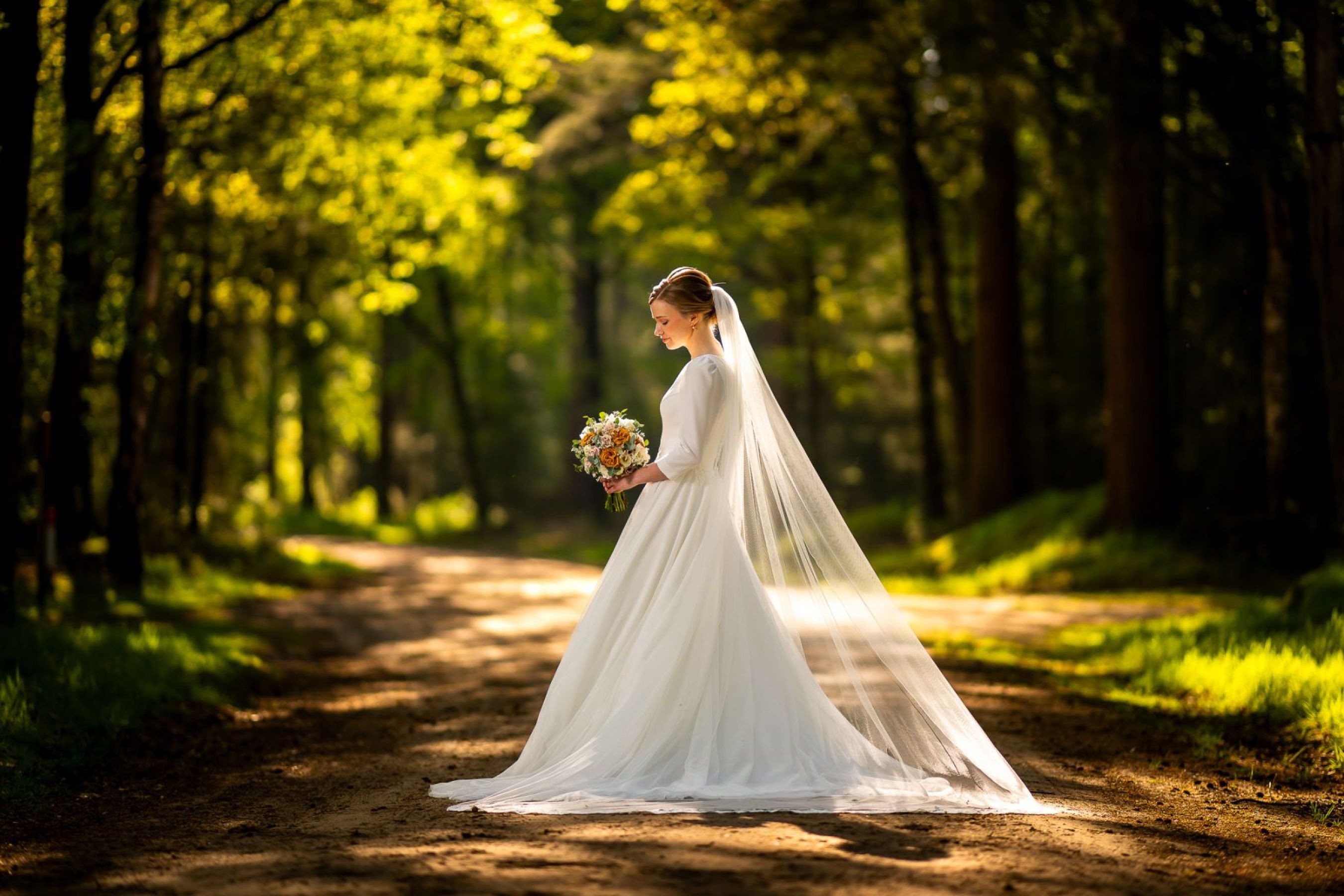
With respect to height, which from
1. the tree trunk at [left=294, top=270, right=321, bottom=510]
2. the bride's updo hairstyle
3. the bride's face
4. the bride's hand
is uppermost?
the tree trunk at [left=294, top=270, right=321, bottom=510]

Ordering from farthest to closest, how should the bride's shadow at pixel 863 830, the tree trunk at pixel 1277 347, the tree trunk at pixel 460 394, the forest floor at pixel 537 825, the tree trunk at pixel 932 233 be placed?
the tree trunk at pixel 460 394
the tree trunk at pixel 932 233
the tree trunk at pixel 1277 347
the bride's shadow at pixel 863 830
the forest floor at pixel 537 825

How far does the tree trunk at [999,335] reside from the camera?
872 inches

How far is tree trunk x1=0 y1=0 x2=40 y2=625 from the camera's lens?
10148mm

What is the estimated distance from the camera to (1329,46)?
382 inches

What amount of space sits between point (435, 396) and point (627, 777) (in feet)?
124

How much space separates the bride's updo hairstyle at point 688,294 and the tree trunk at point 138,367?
9071 millimetres

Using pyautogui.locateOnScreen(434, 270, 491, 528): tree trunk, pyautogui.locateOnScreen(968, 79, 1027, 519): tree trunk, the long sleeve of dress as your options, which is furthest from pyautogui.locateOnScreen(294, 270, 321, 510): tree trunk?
the long sleeve of dress

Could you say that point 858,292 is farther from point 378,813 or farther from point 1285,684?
point 378,813

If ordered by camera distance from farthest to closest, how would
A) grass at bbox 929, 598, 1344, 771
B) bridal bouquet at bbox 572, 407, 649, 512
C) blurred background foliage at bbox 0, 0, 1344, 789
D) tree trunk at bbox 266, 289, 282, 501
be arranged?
tree trunk at bbox 266, 289, 282, 501 < blurred background foliage at bbox 0, 0, 1344, 789 < grass at bbox 929, 598, 1344, 771 < bridal bouquet at bbox 572, 407, 649, 512

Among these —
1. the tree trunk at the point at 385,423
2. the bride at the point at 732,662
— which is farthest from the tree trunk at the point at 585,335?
the bride at the point at 732,662

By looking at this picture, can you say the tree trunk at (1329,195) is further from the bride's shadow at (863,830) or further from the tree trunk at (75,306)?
the tree trunk at (75,306)

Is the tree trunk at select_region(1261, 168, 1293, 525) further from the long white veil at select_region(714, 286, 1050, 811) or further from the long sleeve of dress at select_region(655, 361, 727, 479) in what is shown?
the long sleeve of dress at select_region(655, 361, 727, 479)

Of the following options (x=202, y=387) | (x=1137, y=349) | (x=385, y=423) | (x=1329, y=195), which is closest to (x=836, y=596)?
(x=1329, y=195)

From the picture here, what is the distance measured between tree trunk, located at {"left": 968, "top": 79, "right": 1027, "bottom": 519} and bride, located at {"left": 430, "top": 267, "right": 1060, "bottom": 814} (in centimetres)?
1597
